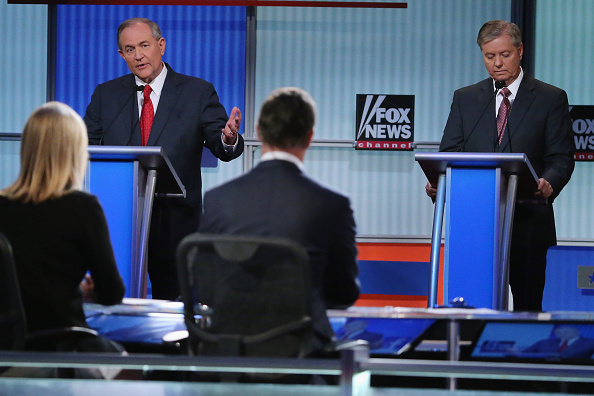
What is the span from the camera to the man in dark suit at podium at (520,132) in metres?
3.81

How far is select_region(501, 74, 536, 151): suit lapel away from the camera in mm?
4016

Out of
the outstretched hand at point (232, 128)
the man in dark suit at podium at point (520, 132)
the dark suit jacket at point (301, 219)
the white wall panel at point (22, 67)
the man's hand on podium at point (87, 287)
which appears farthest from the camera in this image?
the white wall panel at point (22, 67)

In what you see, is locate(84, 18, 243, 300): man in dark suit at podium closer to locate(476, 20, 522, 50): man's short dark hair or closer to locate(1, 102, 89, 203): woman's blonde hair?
locate(476, 20, 522, 50): man's short dark hair

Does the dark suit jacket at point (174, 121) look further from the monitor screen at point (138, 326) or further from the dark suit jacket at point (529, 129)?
the monitor screen at point (138, 326)

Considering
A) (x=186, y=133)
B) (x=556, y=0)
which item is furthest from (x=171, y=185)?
(x=556, y=0)

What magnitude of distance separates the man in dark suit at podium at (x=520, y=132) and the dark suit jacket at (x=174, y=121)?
1.14m

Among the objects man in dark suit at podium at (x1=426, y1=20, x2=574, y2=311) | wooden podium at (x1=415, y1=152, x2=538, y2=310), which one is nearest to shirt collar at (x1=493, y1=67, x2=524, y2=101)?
man in dark suit at podium at (x1=426, y1=20, x2=574, y2=311)

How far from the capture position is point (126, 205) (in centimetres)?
339

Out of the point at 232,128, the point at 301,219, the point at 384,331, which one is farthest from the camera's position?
the point at 232,128

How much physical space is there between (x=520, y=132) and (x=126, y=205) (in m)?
1.89

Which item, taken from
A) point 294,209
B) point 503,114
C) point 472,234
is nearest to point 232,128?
point 472,234

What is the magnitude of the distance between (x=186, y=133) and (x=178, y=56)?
2.12 m

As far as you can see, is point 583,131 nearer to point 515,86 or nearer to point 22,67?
point 515,86

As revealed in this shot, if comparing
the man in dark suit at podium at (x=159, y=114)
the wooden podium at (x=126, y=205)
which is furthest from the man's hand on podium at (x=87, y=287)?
the man in dark suit at podium at (x=159, y=114)
